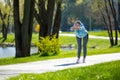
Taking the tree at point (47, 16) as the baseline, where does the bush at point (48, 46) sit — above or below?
below

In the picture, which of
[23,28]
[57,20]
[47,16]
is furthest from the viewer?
[57,20]

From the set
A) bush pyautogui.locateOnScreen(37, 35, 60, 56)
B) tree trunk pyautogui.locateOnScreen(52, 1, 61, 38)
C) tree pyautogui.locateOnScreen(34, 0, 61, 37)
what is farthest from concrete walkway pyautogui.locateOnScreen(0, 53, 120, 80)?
tree trunk pyautogui.locateOnScreen(52, 1, 61, 38)

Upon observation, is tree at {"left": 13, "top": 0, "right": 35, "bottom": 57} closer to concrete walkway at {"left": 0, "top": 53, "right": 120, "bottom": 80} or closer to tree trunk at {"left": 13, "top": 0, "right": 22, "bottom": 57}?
tree trunk at {"left": 13, "top": 0, "right": 22, "bottom": 57}

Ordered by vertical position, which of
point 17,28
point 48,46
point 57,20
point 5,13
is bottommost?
point 5,13

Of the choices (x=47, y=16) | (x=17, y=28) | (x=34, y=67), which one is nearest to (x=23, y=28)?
(x=17, y=28)

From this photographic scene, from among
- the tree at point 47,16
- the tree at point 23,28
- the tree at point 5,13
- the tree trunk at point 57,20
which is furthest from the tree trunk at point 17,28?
the tree at point 5,13

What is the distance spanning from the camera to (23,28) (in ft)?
86.3

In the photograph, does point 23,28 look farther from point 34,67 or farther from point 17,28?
point 34,67

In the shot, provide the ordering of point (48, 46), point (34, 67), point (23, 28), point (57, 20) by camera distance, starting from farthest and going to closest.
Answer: point (57, 20)
point (23, 28)
point (48, 46)
point (34, 67)

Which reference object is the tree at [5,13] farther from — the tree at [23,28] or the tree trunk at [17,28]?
the tree trunk at [17,28]

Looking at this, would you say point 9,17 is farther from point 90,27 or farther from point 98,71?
point 98,71

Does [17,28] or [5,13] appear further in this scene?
[5,13]

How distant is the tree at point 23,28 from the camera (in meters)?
26.2

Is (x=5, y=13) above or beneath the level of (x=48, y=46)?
beneath
